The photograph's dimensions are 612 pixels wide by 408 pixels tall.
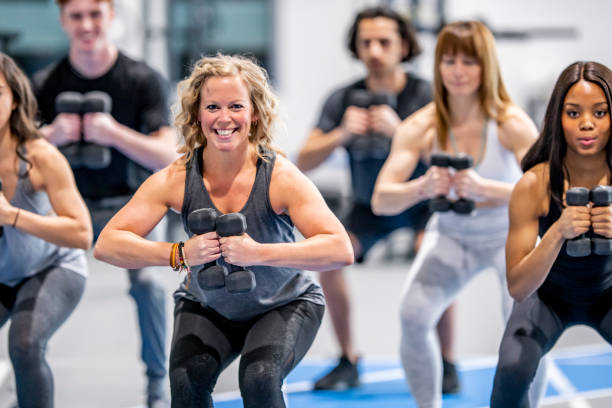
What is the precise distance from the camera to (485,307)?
18.1 feet

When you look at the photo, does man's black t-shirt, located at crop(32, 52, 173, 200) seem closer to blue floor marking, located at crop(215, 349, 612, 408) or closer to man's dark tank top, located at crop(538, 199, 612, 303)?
blue floor marking, located at crop(215, 349, 612, 408)

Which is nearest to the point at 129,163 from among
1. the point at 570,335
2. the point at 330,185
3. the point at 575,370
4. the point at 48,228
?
the point at 48,228

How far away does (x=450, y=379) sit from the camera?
12.1 feet

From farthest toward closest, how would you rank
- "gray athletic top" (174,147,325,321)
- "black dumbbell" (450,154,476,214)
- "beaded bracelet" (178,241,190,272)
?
"black dumbbell" (450,154,476,214) < "gray athletic top" (174,147,325,321) < "beaded bracelet" (178,241,190,272)

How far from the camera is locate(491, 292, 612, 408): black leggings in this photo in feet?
7.67

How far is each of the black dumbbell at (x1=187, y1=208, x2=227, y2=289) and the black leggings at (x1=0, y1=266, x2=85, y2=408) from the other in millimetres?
722

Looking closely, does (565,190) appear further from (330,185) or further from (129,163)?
(330,185)

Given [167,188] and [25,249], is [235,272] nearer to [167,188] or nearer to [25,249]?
[167,188]

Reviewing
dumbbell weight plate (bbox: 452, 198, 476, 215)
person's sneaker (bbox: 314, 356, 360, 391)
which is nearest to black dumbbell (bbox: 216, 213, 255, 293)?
dumbbell weight plate (bbox: 452, 198, 476, 215)

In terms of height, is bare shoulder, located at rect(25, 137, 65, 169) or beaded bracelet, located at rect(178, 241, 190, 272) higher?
bare shoulder, located at rect(25, 137, 65, 169)

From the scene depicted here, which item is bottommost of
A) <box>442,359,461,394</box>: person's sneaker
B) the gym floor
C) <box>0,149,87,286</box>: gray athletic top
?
the gym floor

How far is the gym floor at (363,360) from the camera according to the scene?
11.8ft

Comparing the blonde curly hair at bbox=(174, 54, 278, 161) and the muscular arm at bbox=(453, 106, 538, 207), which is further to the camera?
the muscular arm at bbox=(453, 106, 538, 207)

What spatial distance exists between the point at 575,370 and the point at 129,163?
2.36 metres
